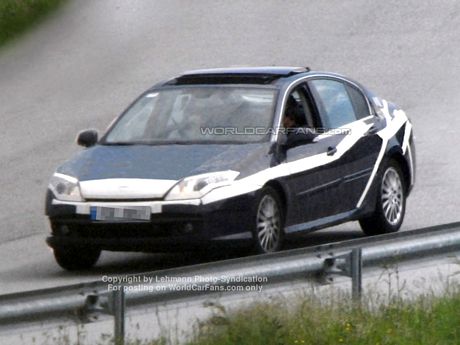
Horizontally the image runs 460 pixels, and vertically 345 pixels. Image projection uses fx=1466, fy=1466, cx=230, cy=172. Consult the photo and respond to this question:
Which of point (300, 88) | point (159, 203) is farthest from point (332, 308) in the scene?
point (300, 88)

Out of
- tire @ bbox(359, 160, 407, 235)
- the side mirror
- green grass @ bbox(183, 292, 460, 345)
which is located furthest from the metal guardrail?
the side mirror

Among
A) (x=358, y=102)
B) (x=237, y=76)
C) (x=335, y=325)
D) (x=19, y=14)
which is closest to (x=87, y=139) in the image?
(x=237, y=76)

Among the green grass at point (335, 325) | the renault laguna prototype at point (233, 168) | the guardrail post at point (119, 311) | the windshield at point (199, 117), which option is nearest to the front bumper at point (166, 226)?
the renault laguna prototype at point (233, 168)

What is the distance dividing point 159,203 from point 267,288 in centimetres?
296

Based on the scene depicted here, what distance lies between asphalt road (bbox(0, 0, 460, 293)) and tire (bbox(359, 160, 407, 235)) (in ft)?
2.78

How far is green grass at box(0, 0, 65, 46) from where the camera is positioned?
24.7m

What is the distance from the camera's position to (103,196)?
37.1 feet

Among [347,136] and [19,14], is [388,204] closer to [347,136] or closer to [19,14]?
[347,136]

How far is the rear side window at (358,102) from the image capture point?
13.3 m

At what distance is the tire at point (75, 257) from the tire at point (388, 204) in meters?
2.64

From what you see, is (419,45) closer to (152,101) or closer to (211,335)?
(152,101)

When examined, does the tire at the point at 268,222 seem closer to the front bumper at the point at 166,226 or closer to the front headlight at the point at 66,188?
the front bumper at the point at 166,226

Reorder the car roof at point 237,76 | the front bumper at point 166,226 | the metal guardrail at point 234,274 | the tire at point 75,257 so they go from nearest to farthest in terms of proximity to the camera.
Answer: the metal guardrail at point 234,274, the front bumper at point 166,226, the tire at point 75,257, the car roof at point 237,76

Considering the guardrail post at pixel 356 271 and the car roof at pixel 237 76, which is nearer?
the guardrail post at pixel 356 271
